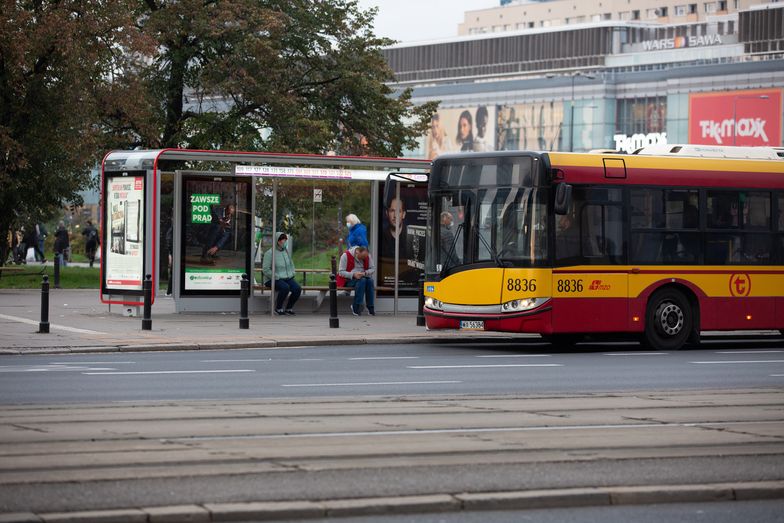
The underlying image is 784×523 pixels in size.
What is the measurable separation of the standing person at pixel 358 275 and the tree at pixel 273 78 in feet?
47.4

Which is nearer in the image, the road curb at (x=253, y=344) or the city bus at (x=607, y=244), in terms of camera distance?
the road curb at (x=253, y=344)

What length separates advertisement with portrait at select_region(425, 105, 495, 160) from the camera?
131m

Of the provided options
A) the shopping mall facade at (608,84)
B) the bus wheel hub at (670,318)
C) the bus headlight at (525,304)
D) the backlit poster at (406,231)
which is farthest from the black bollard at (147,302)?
the shopping mall facade at (608,84)

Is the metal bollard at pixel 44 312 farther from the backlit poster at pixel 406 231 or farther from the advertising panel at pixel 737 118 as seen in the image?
the advertising panel at pixel 737 118

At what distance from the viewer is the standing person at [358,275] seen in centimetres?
2691

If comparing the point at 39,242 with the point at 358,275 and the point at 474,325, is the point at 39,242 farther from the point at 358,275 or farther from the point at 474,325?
the point at 474,325

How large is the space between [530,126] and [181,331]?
10538 centimetres

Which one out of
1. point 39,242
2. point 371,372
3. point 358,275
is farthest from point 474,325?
point 39,242

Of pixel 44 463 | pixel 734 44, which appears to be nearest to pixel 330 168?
pixel 44 463

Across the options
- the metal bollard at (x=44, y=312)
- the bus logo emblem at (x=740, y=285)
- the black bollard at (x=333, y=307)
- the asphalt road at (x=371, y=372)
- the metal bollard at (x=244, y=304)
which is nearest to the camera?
the asphalt road at (x=371, y=372)

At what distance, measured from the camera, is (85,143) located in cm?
3712

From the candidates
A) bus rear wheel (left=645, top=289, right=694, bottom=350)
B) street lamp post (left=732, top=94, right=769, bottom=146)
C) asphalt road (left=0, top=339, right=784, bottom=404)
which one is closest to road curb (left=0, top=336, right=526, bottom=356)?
asphalt road (left=0, top=339, right=784, bottom=404)

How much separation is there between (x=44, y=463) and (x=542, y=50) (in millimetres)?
130983

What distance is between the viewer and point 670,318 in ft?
71.5
